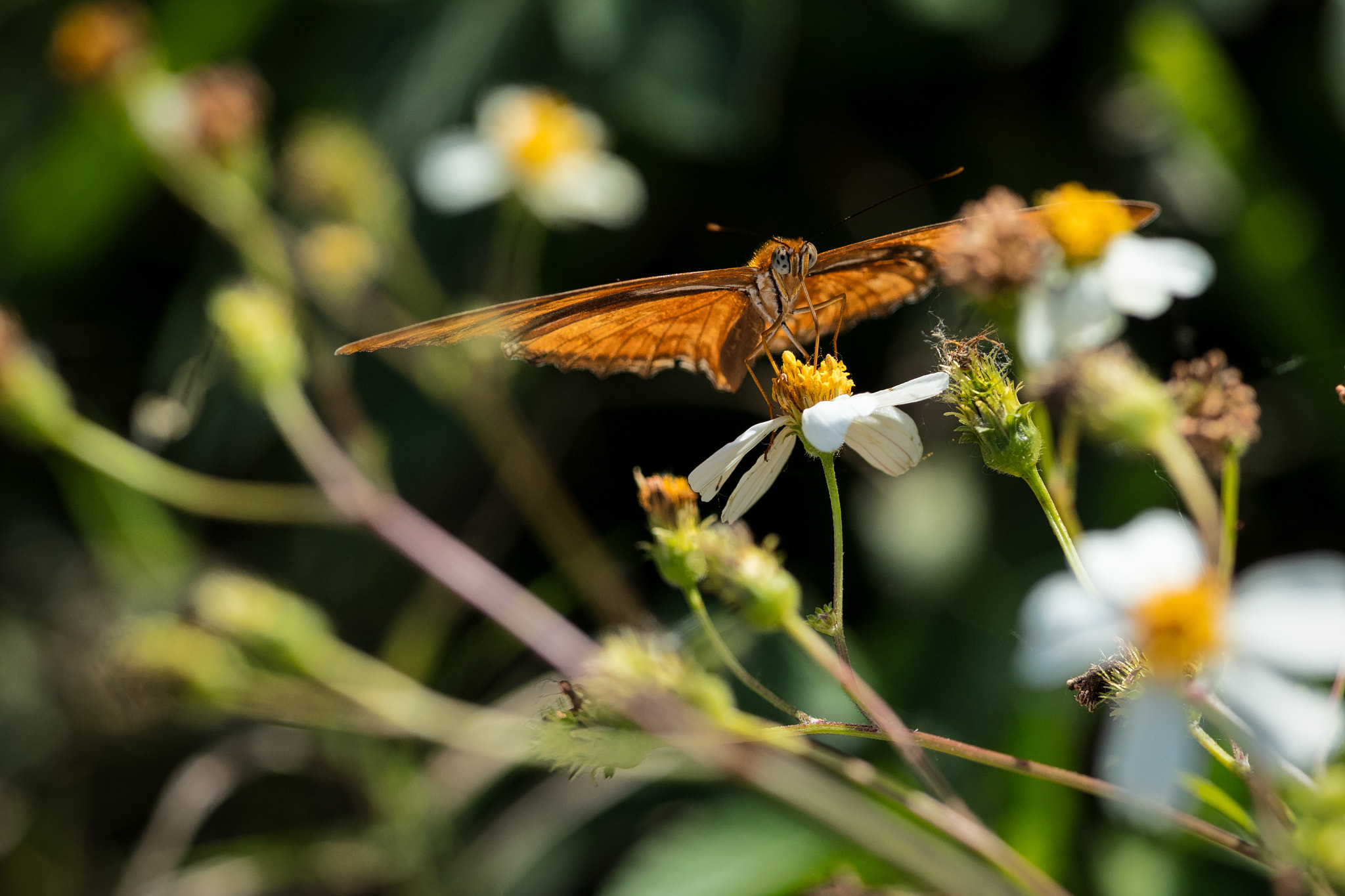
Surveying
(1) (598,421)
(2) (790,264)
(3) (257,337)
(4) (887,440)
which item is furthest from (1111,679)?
(1) (598,421)

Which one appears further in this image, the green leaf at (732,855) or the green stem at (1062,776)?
the green leaf at (732,855)

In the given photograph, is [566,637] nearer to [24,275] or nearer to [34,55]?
[24,275]

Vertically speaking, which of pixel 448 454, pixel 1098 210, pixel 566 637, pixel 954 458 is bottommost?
pixel 566 637

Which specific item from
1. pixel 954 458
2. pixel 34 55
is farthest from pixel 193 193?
pixel 954 458

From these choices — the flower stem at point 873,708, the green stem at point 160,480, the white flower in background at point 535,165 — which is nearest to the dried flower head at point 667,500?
the flower stem at point 873,708

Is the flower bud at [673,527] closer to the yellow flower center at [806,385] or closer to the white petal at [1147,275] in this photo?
the yellow flower center at [806,385]
